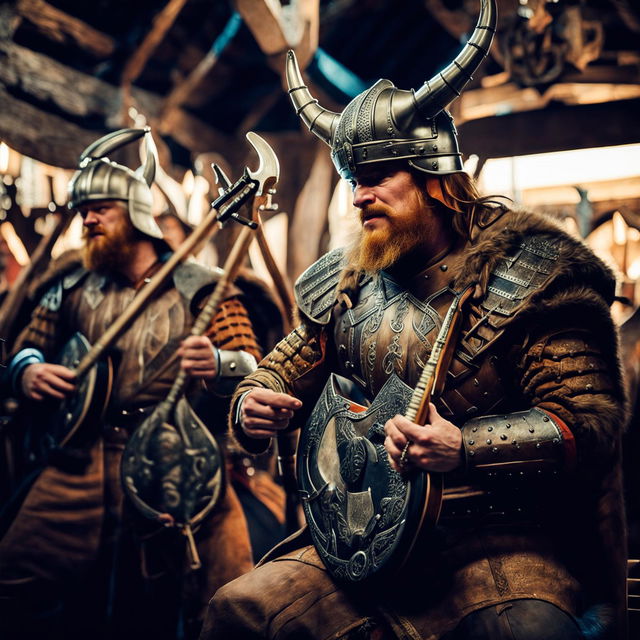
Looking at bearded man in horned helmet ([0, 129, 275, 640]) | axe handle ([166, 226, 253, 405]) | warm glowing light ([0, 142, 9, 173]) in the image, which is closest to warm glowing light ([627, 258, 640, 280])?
bearded man in horned helmet ([0, 129, 275, 640])

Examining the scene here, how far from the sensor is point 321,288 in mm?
3047

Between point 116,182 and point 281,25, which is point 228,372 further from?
point 281,25

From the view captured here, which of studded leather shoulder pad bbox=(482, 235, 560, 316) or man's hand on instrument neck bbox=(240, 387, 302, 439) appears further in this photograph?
man's hand on instrument neck bbox=(240, 387, 302, 439)

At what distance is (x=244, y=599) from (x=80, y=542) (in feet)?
5.55

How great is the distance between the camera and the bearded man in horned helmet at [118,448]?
3.91 m

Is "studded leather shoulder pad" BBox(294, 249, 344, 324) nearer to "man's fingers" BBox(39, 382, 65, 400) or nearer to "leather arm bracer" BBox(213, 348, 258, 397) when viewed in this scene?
"leather arm bracer" BBox(213, 348, 258, 397)

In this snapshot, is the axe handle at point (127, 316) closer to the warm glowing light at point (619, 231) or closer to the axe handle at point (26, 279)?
the axe handle at point (26, 279)

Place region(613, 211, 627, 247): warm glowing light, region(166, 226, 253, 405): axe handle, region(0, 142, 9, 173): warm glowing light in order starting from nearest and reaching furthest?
region(166, 226, 253, 405): axe handle → region(0, 142, 9, 173): warm glowing light → region(613, 211, 627, 247): warm glowing light

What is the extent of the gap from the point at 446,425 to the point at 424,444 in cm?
9

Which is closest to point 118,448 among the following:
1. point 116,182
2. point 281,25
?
point 116,182

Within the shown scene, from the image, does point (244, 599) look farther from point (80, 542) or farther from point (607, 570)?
point (80, 542)

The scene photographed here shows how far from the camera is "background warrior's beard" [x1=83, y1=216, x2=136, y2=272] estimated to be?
14.1 feet

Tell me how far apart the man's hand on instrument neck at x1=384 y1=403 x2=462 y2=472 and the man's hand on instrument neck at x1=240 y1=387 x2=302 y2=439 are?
49cm

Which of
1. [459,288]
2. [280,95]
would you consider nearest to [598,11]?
[280,95]
